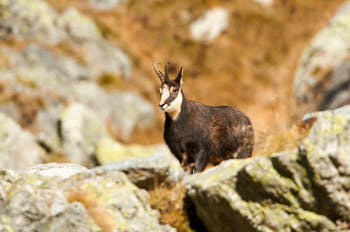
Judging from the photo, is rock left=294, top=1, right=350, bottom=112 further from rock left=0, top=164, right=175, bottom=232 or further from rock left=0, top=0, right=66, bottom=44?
rock left=0, top=164, right=175, bottom=232

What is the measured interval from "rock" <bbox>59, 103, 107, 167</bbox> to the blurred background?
6 cm

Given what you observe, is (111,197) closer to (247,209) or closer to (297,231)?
(247,209)

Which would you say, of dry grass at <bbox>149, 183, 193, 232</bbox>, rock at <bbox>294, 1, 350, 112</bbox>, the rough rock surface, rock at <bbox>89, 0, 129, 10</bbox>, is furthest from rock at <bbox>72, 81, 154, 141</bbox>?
the rough rock surface

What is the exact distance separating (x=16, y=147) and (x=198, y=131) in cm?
1445

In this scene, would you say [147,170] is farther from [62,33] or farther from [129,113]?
[62,33]

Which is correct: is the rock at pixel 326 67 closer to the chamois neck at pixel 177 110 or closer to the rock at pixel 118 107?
the rock at pixel 118 107

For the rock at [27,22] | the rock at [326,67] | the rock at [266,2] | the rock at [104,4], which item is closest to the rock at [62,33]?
the rock at [27,22]

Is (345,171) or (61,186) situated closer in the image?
(345,171)

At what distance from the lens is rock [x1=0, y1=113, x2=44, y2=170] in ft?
69.8

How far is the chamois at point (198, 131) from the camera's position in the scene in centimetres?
1028

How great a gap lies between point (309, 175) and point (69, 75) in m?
24.2

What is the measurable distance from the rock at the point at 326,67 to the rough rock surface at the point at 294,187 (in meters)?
17.9

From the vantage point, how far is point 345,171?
6.89 m

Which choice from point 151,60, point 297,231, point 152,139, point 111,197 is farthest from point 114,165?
point 151,60
